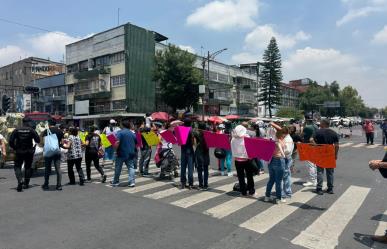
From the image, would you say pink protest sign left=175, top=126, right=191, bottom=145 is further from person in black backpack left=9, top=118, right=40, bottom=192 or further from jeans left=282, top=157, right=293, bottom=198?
person in black backpack left=9, top=118, right=40, bottom=192

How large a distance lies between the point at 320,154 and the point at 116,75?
43582 mm

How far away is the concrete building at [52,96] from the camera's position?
2332 inches

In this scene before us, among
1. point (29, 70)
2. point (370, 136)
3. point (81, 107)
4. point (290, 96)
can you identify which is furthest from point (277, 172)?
point (290, 96)

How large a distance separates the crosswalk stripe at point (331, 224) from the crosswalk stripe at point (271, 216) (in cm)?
61

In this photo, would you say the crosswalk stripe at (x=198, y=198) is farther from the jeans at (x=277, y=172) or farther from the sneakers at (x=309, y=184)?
the sneakers at (x=309, y=184)

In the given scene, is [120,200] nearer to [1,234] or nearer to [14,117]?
[1,234]

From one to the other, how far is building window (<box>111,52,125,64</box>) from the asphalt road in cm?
3953

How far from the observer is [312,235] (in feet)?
19.9

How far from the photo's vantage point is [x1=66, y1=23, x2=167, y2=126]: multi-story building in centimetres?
4816

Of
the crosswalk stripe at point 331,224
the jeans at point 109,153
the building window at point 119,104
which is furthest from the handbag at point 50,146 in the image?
the building window at point 119,104

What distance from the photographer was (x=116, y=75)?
4969 centimetres

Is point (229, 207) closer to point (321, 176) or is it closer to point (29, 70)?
point (321, 176)

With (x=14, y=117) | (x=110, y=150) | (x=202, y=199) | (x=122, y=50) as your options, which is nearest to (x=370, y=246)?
(x=202, y=199)

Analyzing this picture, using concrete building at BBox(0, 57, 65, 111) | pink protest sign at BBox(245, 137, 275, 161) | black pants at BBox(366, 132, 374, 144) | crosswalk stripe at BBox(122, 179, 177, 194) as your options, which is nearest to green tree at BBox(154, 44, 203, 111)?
black pants at BBox(366, 132, 374, 144)
